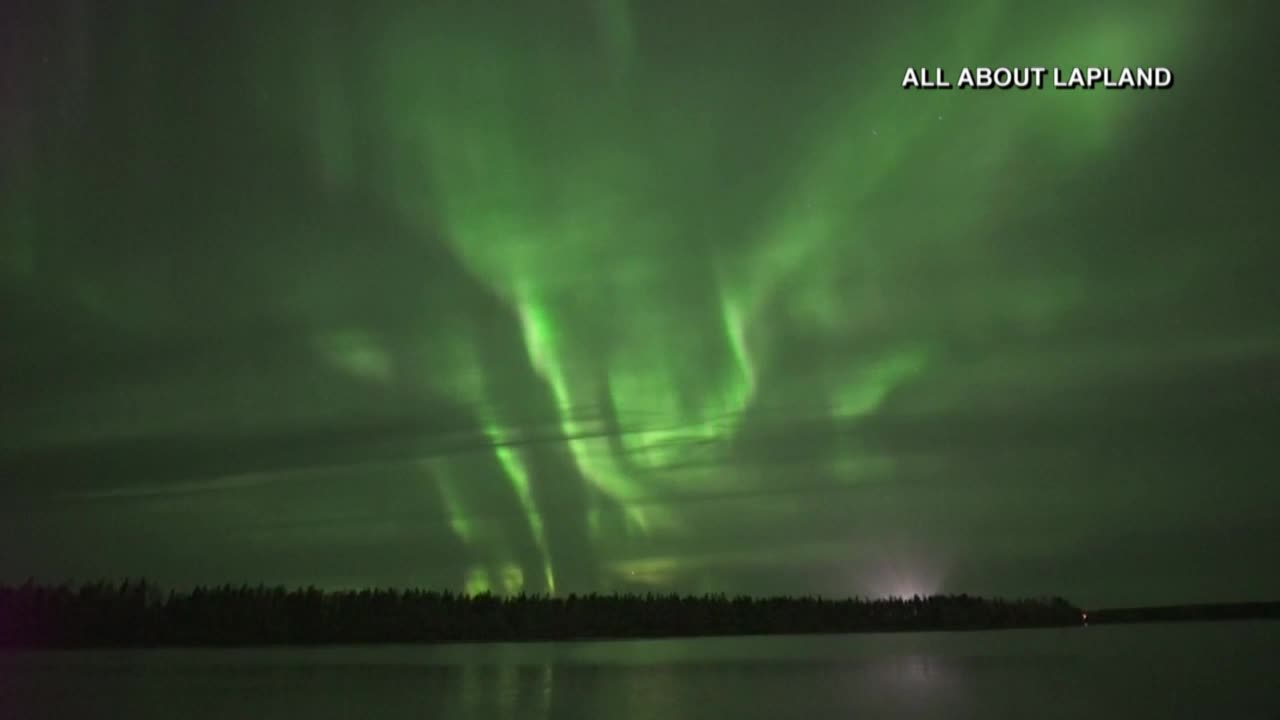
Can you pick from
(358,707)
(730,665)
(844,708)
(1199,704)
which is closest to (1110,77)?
(1199,704)

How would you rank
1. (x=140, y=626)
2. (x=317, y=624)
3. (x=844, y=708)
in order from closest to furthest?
(x=844, y=708)
(x=140, y=626)
(x=317, y=624)

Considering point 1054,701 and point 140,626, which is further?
point 140,626

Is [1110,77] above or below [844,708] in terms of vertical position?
above

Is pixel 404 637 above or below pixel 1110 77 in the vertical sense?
below

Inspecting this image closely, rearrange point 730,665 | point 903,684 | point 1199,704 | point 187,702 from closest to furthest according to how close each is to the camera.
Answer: point 1199,704
point 187,702
point 903,684
point 730,665

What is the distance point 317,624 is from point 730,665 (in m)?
63.8

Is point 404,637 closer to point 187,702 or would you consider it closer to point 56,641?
point 56,641

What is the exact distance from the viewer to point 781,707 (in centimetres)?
1902

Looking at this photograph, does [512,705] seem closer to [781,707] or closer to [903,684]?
[781,707]

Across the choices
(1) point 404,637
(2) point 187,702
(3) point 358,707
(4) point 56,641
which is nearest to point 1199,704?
(3) point 358,707

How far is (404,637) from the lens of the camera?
3600 inches

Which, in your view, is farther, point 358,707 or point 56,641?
point 56,641

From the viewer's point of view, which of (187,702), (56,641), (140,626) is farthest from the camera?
(140,626)

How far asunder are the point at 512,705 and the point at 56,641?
215 feet
